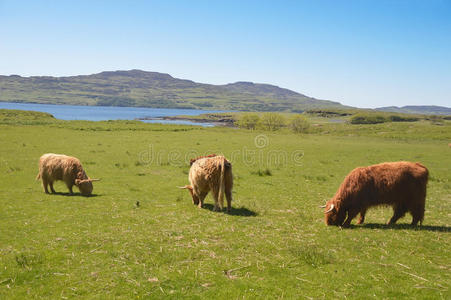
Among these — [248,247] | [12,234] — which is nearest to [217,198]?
[248,247]

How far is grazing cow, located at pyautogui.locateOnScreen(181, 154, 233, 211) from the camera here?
12.0 metres

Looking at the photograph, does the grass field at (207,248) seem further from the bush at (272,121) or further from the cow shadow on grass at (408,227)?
the bush at (272,121)

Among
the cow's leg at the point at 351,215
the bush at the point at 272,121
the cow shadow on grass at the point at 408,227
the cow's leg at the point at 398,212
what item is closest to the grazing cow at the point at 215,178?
the cow's leg at the point at 351,215

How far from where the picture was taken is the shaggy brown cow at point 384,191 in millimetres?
10250

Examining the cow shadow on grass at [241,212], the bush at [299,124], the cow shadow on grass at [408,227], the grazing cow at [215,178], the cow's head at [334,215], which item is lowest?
the cow shadow on grass at [241,212]

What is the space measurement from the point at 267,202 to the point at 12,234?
10.3 m

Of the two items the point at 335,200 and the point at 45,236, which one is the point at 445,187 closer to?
the point at 335,200

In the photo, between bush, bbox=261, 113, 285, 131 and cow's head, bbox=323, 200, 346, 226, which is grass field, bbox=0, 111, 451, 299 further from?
bush, bbox=261, 113, 285, 131

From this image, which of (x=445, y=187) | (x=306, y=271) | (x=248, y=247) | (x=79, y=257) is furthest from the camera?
(x=445, y=187)

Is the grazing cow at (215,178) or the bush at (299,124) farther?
the bush at (299,124)

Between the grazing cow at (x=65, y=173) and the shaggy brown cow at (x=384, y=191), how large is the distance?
1209 cm

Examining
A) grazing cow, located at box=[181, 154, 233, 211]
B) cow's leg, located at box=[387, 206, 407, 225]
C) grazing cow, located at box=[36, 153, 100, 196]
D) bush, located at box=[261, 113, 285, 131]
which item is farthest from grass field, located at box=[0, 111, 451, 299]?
bush, located at box=[261, 113, 285, 131]

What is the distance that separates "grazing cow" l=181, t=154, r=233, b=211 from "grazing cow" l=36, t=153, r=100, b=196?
6.40m

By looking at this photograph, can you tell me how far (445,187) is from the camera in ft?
62.4
